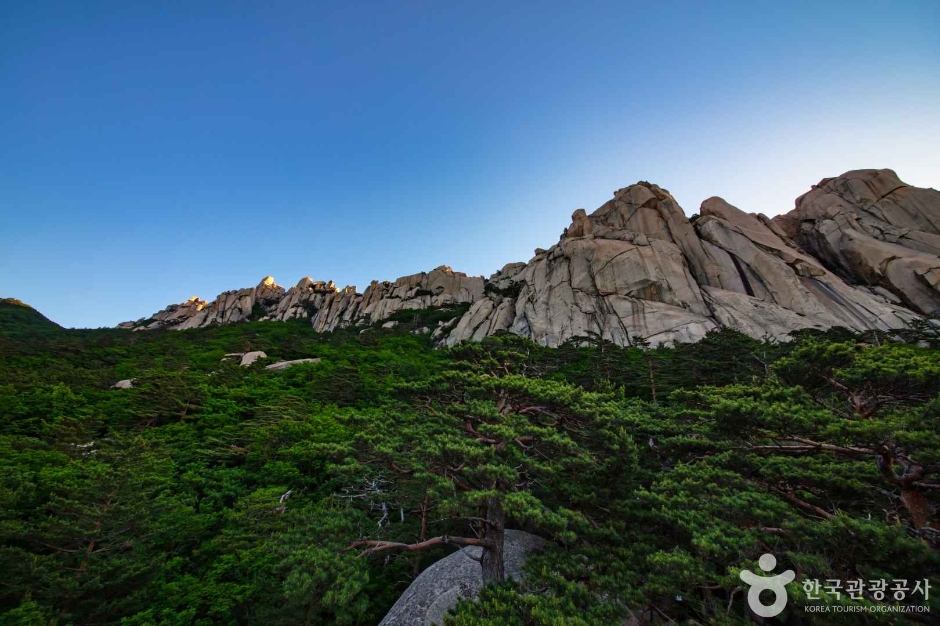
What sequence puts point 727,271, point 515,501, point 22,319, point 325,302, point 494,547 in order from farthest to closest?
1. point 325,302
2. point 22,319
3. point 727,271
4. point 494,547
5. point 515,501

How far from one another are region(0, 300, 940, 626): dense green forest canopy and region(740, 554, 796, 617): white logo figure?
201 millimetres

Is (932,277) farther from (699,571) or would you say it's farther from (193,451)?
(193,451)

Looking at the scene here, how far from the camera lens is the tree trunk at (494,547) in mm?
7754

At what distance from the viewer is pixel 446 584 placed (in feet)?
27.0

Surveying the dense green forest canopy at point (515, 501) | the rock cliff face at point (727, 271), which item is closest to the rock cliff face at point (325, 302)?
the rock cliff face at point (727, 271)

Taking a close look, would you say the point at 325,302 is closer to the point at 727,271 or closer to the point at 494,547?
the point at 727,271

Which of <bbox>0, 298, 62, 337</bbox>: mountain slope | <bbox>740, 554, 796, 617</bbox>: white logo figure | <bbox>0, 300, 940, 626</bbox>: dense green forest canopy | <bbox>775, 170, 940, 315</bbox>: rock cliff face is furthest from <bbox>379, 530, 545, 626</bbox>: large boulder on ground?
<bbox>0, 298, 62, 337</bbox>: mountain slope

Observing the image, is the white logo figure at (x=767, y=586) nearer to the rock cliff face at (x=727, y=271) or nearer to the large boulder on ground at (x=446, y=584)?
the large boulder on ground at (x=446, y=584)

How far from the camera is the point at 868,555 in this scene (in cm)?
538

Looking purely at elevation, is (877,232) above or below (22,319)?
below

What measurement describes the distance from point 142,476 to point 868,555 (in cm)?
1527

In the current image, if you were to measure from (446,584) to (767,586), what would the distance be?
6272 mm

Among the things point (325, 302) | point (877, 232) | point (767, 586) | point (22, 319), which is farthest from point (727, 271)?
point (22, 319)

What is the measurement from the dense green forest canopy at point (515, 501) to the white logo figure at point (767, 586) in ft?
0.66
